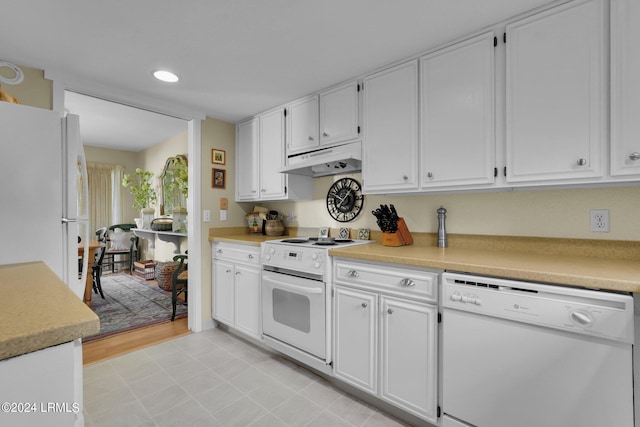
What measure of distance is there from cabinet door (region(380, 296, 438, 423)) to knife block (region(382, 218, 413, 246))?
491 millimetres

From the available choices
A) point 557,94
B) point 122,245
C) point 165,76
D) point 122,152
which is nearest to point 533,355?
point 557,94

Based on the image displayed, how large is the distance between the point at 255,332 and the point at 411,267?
1.58 meters

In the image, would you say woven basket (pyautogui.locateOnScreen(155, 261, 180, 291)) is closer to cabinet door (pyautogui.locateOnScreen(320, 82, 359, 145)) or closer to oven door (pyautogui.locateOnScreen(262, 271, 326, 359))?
Result: oven door (pyautogui.locateOnScreen(262, 271, 326, 359))

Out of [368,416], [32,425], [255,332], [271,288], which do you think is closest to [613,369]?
[368,416]

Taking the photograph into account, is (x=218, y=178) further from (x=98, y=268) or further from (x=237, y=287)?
(x=98, y=268)

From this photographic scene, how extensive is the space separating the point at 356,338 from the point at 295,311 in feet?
1.76

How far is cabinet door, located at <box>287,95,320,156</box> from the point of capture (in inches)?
99.4

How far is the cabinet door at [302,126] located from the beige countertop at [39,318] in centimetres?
198

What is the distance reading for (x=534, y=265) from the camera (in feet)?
4.43

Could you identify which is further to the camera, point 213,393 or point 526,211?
point 213,393

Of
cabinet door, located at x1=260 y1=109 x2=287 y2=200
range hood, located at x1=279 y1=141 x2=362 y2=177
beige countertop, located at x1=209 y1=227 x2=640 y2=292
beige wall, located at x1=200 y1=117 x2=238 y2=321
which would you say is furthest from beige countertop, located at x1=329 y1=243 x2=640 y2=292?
beige wall, located at x1=200 y1=117 x2=238 y2=321

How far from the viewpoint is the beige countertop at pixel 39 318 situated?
511 millimetres

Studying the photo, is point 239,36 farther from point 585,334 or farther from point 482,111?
point 585,334

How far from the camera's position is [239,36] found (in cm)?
176
